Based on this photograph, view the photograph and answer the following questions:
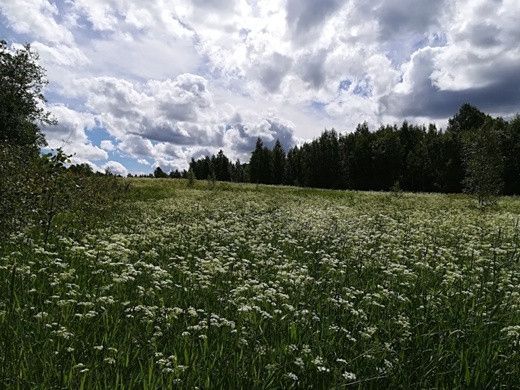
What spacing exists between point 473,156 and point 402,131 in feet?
248

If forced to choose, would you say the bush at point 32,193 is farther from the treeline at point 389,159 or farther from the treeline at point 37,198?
the treeline at point 389,159

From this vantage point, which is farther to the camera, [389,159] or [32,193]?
[389,159]

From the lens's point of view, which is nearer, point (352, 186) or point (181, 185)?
point (181, 185)

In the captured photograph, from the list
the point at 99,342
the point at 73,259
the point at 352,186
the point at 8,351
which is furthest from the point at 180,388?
the point at 352,186

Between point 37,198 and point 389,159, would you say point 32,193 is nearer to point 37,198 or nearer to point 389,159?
point 37,198

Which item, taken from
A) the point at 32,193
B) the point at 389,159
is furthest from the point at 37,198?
the point at 389,159

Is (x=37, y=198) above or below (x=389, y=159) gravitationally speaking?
below

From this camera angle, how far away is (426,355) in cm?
487

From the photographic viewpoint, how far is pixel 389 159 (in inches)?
4013

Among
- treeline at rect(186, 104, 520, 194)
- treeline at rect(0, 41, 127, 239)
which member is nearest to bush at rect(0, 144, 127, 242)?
treeline at rect(0, 41, 127, 239)

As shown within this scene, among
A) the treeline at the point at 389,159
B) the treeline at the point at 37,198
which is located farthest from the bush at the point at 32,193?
the treeline at the point at 389,159

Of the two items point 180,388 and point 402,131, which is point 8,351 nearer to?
point 180,388

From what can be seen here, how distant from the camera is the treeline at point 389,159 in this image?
87.2m

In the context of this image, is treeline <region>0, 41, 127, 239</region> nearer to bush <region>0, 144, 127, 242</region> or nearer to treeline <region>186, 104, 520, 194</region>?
bush <region>0, 144, 127, 242</region>
